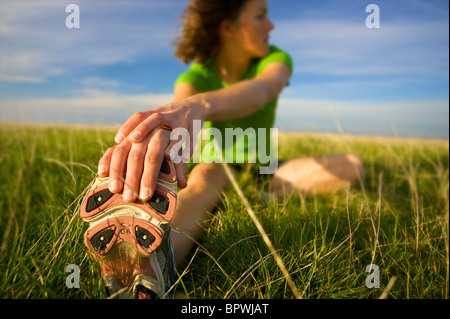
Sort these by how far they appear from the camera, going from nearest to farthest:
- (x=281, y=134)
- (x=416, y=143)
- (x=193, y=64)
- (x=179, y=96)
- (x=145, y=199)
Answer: (x=145, y=199), (x=179, y=96), (x=193, y=64), (x=416, y=143), (x=281, y=134)

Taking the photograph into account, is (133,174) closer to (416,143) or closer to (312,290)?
(312,290)

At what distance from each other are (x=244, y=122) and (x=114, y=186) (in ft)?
6.72

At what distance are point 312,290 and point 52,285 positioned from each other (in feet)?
3.00

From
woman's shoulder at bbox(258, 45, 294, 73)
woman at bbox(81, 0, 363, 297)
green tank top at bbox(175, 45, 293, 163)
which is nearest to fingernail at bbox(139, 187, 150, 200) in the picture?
woman at bbox(81, 0, 363, 297)

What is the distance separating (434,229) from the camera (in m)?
1.60

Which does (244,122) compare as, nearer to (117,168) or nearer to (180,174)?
(180,174)

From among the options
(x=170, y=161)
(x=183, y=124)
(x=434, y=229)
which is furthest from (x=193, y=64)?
(x=434, y=229)

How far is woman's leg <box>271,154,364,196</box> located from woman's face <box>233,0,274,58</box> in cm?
118

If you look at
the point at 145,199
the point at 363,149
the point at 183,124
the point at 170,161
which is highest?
the point at 363,149

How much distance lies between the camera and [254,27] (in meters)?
2.71

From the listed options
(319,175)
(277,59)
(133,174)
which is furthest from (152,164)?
(277,59)

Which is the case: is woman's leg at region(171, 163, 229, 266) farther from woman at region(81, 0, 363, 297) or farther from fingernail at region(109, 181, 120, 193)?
fingernail at region(109, 181, 120, 193)

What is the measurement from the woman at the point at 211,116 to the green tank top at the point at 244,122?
0.01 m

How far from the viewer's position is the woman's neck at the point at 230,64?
9.87 ft
